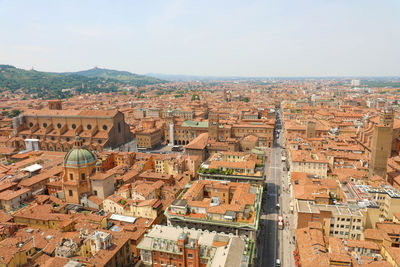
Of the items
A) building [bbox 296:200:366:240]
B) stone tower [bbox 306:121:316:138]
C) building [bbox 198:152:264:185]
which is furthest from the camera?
stone tower [bbox 306:121:316:138]

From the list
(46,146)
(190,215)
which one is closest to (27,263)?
(190,215)

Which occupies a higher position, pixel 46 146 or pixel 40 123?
pixel 40 123

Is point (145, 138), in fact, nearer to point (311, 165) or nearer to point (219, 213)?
point (311, 165)

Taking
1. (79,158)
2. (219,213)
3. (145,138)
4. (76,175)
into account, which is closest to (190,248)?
(219,213)

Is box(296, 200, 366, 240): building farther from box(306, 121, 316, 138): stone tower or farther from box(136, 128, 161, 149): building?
box(136, 128, 161, 149): building

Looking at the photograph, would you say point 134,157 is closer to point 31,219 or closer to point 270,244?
point 31,219

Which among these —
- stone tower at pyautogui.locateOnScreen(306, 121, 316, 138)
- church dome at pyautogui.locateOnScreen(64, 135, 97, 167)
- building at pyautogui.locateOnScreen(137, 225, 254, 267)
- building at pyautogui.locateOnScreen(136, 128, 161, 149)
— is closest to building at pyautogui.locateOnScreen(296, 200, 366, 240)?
building at pyautogui.locateOnScreen(137, 225, 254, 267)
